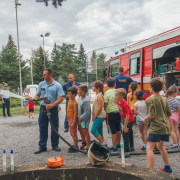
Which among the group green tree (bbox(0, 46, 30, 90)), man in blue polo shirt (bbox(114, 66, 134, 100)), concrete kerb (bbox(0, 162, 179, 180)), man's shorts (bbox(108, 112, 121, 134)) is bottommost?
concrete kerb (bbox(0, 162, 179, 180))

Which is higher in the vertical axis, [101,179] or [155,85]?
[155,85]

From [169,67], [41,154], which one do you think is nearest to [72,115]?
[41,154]

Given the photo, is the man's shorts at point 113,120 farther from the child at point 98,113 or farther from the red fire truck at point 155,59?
the red fire truck at point 155,59

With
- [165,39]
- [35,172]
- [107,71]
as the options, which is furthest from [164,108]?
[107,71]

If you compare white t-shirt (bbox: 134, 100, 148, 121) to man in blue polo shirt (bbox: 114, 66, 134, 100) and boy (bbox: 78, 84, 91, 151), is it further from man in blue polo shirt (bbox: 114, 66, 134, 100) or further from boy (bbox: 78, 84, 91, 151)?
man in blue polo shirt (bbox: 114, 66, 134, 100)

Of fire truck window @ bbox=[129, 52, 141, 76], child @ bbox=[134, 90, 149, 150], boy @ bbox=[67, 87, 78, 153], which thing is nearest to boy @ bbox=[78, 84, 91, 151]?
boy @ bbox=[67, 87, 78, 153]

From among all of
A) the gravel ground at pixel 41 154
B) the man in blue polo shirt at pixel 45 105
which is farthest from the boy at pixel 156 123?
the man in blue polo shirt at pixel 45 105

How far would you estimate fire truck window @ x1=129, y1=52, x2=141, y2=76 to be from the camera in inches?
349

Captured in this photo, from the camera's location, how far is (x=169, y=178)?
96.7 inches

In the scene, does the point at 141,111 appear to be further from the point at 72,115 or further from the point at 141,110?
the point at 72,115

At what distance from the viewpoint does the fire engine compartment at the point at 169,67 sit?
721 cm

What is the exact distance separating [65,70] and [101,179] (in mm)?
61693

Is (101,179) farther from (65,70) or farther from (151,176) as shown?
(65,70)

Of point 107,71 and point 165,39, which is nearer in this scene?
point 165,39
